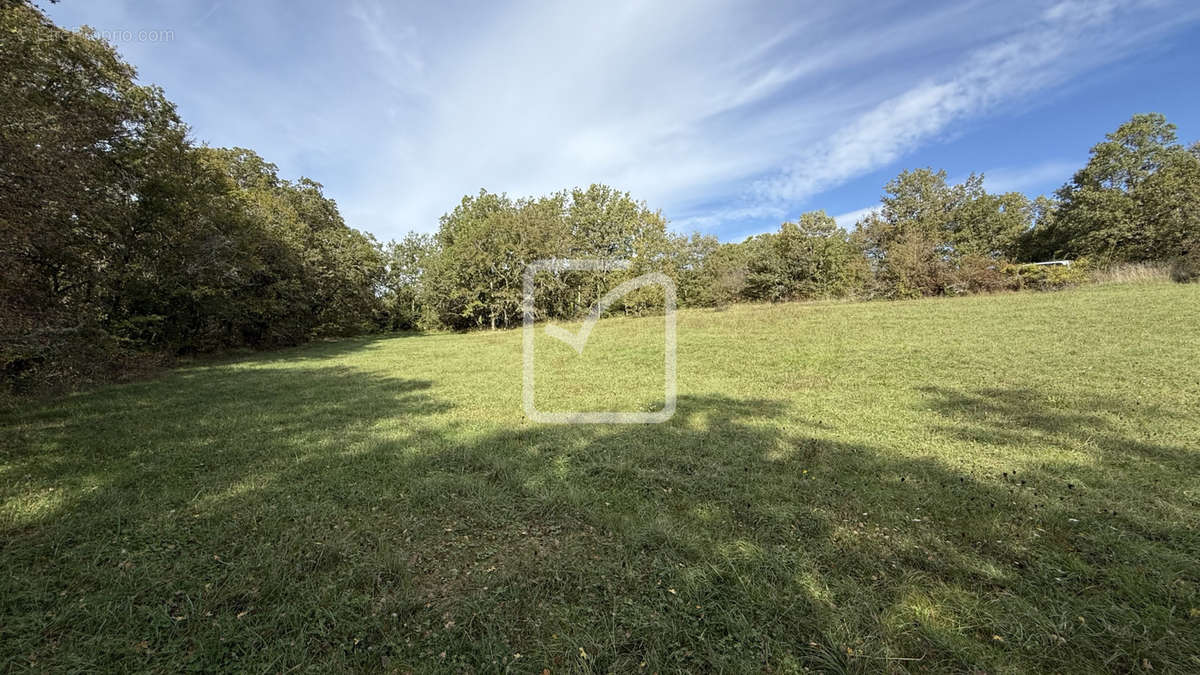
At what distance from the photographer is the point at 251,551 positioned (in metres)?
3.17

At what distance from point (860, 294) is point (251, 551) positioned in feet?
86.4

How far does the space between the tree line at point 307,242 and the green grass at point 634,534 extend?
3578mm

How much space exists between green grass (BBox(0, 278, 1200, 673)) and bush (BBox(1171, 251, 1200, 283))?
46.7 feet

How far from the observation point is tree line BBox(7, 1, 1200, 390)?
7.35 m

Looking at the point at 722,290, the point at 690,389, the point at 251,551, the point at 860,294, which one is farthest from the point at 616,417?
the point at 722,290

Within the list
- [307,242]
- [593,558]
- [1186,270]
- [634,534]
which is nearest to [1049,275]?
[1186,270]

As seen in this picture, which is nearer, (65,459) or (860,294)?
(65,459)

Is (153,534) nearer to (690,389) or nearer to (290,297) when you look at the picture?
(690,389)

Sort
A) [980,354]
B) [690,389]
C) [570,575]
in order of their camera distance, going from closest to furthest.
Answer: [570,575] → [690,389] → [980,354]

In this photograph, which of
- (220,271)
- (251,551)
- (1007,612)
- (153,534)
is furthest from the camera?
(220,271)

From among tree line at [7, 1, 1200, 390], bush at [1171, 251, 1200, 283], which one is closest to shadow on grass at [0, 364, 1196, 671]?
tree line at [7, 1, 1200, 390]

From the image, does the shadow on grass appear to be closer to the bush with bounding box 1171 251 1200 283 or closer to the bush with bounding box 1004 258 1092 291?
the bush with bounding box 1004 258 1092 291

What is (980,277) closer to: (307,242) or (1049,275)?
(1049,275)

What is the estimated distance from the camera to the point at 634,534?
3.35 m
